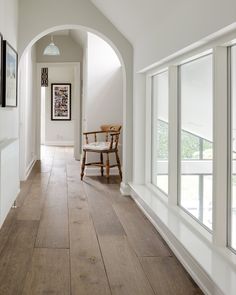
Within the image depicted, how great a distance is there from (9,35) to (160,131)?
194cm

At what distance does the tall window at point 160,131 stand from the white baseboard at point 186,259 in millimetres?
641

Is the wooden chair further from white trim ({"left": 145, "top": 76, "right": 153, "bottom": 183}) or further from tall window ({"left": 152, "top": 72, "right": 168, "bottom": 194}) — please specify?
tall window ({"left": 152, "top": 72, "right": 168, "bottom": 194})

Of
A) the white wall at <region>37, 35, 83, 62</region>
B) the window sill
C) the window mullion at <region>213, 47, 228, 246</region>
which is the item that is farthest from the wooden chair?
the window mullion at <region>213, 47, 228, 246</region>

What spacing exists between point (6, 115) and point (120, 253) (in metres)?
1.92

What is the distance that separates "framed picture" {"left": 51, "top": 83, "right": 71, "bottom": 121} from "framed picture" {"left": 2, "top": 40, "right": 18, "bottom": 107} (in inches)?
329

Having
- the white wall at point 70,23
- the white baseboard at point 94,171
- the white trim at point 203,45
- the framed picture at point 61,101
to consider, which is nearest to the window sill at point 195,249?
the white trim at point 203,45

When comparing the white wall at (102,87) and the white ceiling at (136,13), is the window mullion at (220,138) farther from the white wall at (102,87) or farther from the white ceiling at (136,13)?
the white wall at (102,87)

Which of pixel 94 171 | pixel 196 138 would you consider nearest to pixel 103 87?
pixel 94 171

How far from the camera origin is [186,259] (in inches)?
107

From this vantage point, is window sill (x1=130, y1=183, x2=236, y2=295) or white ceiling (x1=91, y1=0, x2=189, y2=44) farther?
white ceiling (x1=91, y1=0, x2=189, y2=44)

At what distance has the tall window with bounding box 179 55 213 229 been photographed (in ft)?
10.3

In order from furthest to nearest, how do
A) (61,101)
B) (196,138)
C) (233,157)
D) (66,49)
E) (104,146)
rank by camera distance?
(61,101) < (66,49) < (104,146) < (196,138) < (233,157)

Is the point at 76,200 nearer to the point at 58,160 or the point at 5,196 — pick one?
the point at 5,196

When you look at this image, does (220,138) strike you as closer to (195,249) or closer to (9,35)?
(195,249)
